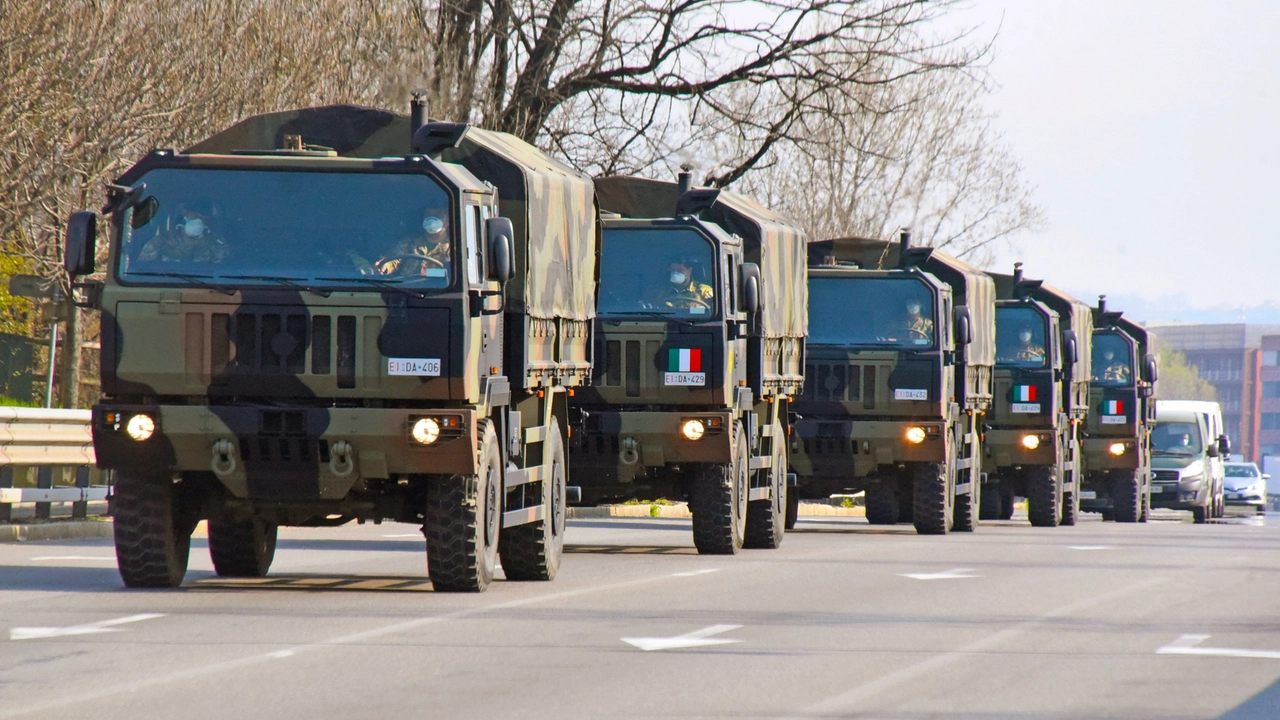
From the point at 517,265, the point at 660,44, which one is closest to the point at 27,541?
the point at 517,265

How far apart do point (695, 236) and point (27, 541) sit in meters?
6.16

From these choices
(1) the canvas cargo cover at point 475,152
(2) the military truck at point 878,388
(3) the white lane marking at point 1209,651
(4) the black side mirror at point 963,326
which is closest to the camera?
(3) the white lane marking at point 1209,651

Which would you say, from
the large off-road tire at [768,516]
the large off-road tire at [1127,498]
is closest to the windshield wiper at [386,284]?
the large off-road tire at [768,516]

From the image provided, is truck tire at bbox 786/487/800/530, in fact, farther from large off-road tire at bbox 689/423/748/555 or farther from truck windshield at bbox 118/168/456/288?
truck windshield at bbox 118/168/456/288

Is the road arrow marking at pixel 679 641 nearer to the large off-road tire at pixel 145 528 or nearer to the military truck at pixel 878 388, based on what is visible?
the large off-road tire at pixel 145 528

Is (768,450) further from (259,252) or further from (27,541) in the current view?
(259,252)

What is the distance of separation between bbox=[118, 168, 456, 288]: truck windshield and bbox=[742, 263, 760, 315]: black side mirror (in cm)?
587

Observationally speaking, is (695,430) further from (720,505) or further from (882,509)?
(882,509)

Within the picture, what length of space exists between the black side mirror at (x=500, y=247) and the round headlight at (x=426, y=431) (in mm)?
930

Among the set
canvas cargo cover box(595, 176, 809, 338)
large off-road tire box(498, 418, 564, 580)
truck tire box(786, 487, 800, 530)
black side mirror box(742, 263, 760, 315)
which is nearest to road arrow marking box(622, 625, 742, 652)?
large off-road tire box(498, 418, 564, 580)

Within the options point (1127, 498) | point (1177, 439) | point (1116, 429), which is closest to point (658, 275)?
point (1116, 429)

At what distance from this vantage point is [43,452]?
747 inches

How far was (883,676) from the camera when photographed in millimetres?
9406

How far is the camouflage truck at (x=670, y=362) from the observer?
17594 millimetres
